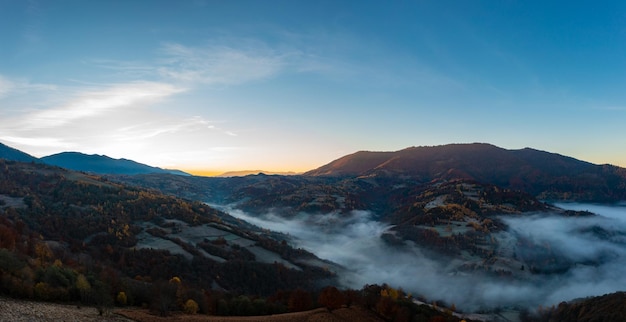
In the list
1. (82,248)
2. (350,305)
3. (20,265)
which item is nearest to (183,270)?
(82,248)

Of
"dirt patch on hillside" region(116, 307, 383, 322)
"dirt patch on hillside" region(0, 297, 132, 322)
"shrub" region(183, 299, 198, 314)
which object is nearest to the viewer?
"dirt patch on hillside" region(0, 297, 132, 322)

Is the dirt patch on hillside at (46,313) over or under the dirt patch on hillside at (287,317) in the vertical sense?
over

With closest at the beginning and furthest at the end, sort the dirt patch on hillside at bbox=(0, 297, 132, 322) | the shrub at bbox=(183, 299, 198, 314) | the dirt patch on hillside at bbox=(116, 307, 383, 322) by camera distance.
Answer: the dirt patch on hillside at bbox=(0, 297, 132, 322) < the dirt patch on hillside at bbox=(116, 307, 383, 322) < the shrub at bbox=(183, 299, 198, 314)

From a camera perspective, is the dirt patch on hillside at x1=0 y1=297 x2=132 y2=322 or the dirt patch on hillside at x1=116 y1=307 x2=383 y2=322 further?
the dirt patch on hillside at x1=116 y1=307 x2=383 y2=322

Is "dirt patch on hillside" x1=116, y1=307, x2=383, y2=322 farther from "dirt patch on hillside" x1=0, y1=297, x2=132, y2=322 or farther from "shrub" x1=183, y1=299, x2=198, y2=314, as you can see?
"dirt patch on hillside" x1=0, y1=297, x2=132, y2=322

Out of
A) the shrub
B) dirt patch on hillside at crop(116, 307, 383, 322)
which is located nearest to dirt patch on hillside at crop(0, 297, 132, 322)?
dirt patch on hillside at crop(116, 307, 383, 322)

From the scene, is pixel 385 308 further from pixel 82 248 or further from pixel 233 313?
pixel 82 248

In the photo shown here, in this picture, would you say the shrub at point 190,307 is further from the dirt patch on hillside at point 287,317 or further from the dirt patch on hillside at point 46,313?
the dirt patch on hillside at point 46,313

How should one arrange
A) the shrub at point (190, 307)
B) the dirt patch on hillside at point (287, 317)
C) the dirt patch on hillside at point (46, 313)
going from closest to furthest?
the dirt patch on hillside at point (46, 313), the dirt patch on hillside at point (287, 317), the shrub at point (190, 307)

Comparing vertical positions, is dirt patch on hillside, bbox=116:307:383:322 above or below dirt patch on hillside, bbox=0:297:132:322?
below

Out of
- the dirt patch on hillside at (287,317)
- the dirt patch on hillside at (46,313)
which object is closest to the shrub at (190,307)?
the dirt patch on hillside at (287,317)
